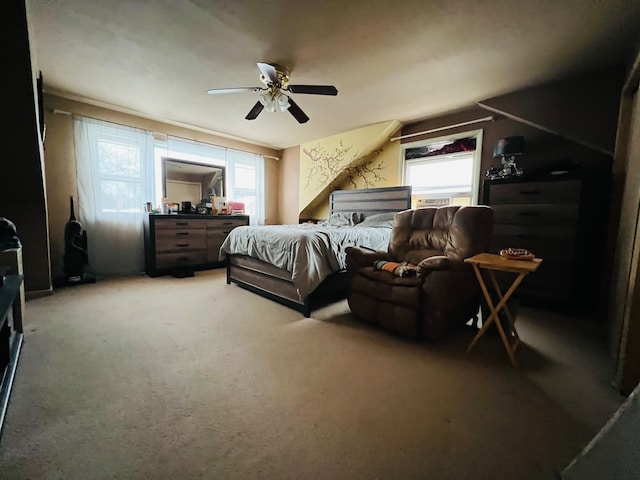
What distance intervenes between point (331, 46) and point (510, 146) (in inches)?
91.8

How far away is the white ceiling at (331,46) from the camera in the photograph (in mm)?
1895

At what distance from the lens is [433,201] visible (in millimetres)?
4184

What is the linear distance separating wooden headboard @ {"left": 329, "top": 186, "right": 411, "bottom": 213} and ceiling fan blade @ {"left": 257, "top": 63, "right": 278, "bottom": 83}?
8.06ft

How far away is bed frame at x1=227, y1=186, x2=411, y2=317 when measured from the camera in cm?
265

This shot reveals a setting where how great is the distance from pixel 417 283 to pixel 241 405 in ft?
4.71

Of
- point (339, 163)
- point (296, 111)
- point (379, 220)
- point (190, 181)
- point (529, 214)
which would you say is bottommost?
point (379, 220)

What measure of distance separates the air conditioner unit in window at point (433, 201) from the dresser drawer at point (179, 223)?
12.1ft

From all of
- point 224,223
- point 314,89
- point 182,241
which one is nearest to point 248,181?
point 224,223

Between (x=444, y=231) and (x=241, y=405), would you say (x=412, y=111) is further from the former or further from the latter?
(x=241, y=405)

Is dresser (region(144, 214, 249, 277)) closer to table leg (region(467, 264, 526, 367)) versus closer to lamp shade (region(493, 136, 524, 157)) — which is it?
table leg (region(467, 264, 526, 367))

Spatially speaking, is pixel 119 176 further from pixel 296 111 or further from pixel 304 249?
pixel 304 249

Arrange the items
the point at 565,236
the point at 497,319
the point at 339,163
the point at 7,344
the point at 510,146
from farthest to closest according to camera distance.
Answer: the point at 339,163, the point at 510,146, the point at 565,236, the point at 497,319, the point at 7,344

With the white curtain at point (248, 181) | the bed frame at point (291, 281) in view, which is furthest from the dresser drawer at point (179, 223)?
the bed frame at point (291, 281)

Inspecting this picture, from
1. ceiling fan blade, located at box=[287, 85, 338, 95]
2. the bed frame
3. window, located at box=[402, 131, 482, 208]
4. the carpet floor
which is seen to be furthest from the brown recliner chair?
window, located at box=[402, 131, 482, 208]
